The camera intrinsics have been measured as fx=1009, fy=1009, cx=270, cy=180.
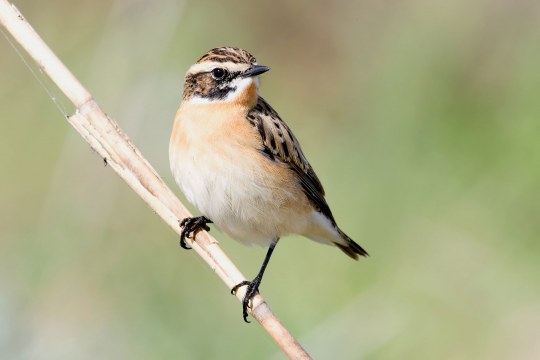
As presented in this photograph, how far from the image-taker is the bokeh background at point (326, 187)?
648 cm

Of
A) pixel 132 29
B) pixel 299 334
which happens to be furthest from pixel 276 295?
pixel 132 29

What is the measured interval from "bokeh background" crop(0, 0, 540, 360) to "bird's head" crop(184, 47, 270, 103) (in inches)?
55.0

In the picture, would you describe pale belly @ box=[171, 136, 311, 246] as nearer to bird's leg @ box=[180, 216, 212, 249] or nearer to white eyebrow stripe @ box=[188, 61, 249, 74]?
bird's leg @ box=[180, 216, 212, 249]

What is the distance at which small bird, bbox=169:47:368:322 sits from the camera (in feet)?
17.9

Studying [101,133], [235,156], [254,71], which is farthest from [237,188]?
[101,133]

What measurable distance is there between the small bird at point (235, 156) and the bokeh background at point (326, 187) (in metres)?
0.95

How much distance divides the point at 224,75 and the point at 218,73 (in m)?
0.04

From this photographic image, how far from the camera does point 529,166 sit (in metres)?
8.25

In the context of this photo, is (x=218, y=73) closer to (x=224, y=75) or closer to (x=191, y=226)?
(x=224, y=75)

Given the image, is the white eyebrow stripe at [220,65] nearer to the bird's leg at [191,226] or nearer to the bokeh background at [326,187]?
the bird's leg at [191,226]

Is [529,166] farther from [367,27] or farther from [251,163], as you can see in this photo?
[251,163]

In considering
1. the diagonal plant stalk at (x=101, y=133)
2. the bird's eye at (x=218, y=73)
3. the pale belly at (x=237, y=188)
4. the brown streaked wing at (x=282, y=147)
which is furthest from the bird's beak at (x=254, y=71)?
the diagonal plant stalk at (x=101, y=133)

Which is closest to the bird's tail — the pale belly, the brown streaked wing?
the brown streaked wing

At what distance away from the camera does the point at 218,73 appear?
18.4 feet
